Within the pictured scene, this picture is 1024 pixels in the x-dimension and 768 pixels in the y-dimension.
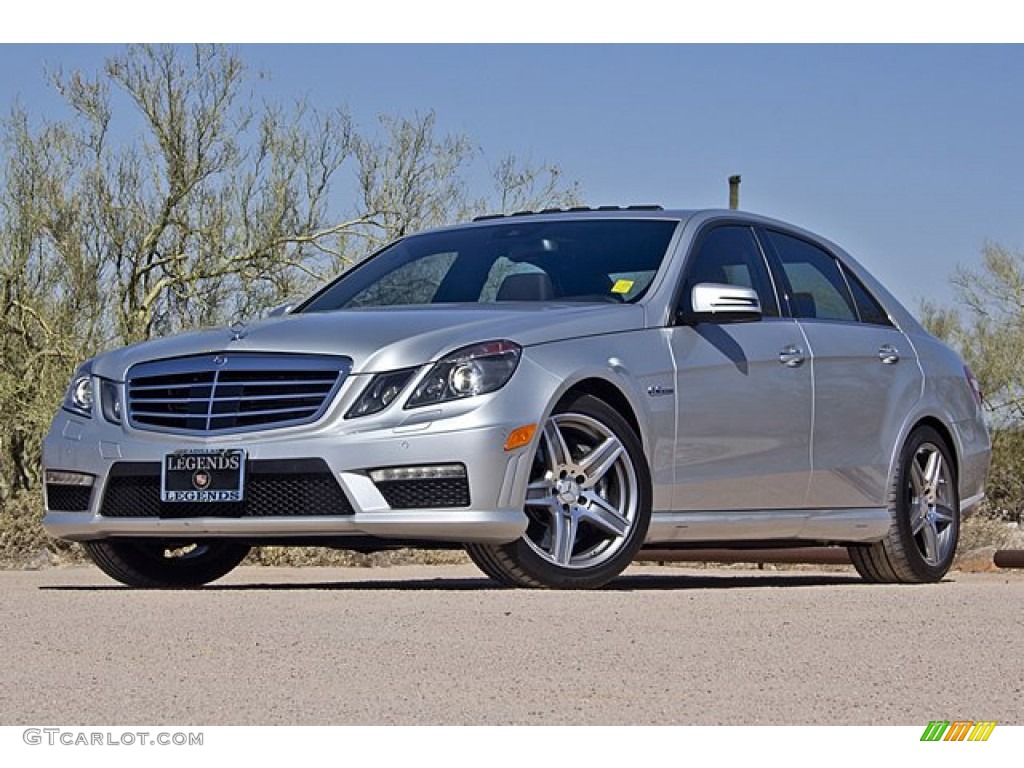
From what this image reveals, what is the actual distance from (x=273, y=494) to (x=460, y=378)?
2.93ft

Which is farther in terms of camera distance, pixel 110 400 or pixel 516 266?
pixel 516 266

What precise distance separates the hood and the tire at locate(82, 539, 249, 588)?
0.87 meters

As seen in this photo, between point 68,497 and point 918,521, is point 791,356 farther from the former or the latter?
point 68,497

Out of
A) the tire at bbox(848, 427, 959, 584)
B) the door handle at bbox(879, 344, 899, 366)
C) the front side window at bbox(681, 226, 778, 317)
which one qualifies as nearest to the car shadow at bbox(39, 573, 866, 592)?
the tire at bbox(848, 427, 959, 584)

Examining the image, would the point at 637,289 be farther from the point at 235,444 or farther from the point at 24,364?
the point at 24,364

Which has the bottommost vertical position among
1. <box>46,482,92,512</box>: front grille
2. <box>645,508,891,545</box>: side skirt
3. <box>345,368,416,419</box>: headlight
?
<box>645,508,891,545</box>: side skirt

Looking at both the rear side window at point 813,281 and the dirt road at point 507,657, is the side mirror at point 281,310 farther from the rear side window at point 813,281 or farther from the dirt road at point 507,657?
the rear side window at point 813,281

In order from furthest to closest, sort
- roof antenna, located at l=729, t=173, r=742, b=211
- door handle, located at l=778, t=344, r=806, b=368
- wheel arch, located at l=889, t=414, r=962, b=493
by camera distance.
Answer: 1. roof antenna, located at l=729, t=173, r=742, b=211
2. wheel arch, located at l=889, t=414, r=962, b=493
3. door handle, located at l=778, t=344, r=806, b=368

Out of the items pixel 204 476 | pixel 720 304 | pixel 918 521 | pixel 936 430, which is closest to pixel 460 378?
pixel 204 476

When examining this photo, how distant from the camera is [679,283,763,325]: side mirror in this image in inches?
351

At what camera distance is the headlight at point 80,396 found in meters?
8.73

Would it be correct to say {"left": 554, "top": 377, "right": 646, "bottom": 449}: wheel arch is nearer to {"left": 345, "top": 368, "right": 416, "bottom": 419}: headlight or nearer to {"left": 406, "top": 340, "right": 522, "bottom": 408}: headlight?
{"left": 406, "top": 340, "right": 522, "bottom": 408}: headlight

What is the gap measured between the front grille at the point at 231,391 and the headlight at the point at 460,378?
34cm

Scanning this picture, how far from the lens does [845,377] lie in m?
9.92
